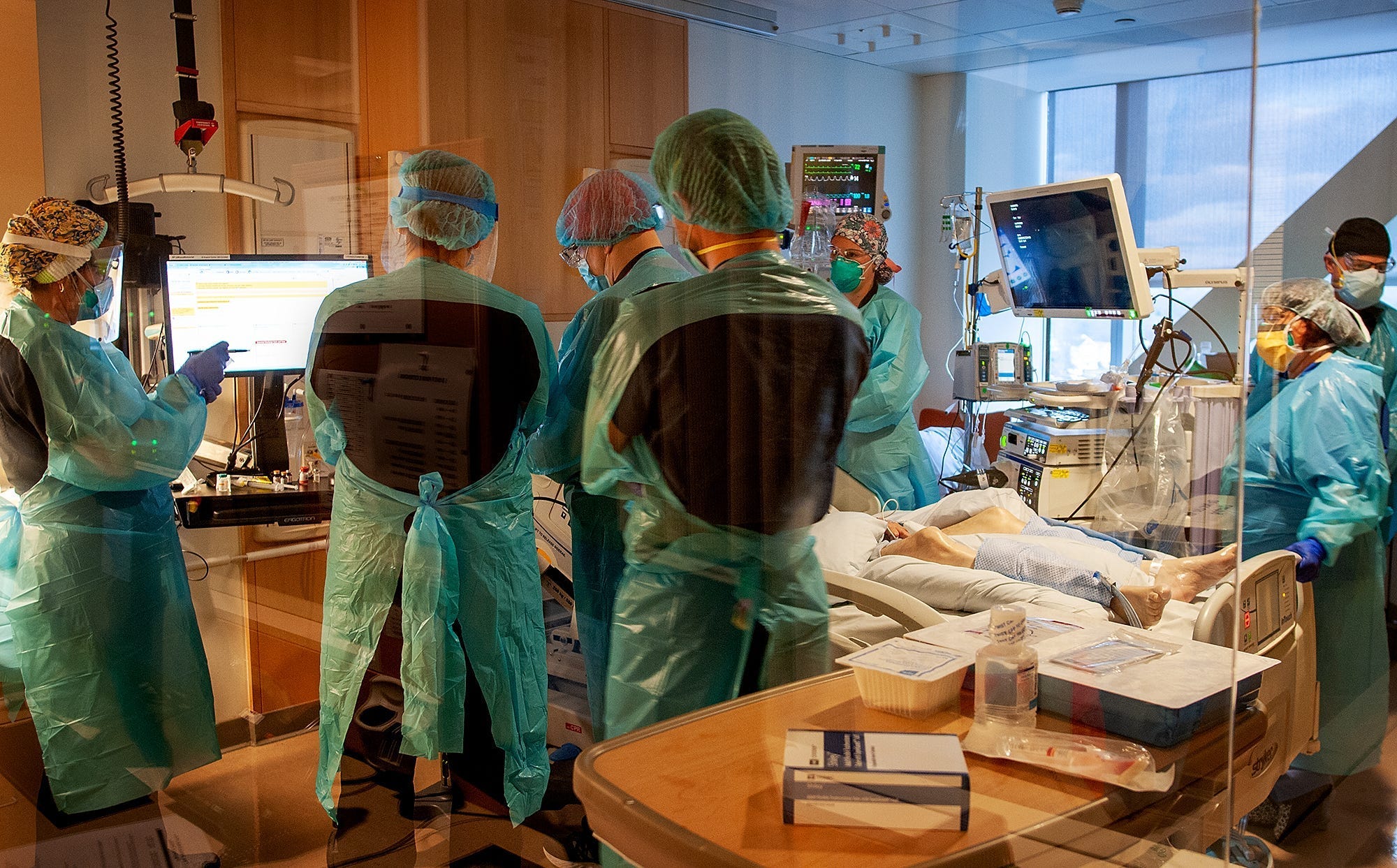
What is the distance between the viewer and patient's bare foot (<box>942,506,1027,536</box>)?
1.75 meters

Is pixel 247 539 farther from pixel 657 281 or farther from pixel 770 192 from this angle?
pixel 770 192

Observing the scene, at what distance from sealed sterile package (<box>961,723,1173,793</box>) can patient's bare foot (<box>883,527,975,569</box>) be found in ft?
2.26

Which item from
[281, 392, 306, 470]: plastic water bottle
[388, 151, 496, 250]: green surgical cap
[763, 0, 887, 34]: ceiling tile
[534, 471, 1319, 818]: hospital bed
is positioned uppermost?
[763, 0, 887, 34]: ceiling tile

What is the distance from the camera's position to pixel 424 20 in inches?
69.0

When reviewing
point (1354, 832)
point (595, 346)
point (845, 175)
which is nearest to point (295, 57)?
point (595, 346)

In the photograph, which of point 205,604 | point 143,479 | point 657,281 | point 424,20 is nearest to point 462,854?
point 205,604

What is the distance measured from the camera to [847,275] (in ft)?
5.32

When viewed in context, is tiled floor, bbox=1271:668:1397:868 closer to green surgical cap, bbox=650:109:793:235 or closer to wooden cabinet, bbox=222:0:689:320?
green surgical cap, bbox=650:109:793:235

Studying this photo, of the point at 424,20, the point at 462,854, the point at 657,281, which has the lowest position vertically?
the point at 462,854

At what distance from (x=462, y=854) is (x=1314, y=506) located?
159cm

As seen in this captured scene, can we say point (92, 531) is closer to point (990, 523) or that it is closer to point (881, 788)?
point (881, 788)

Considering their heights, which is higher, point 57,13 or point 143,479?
point 57,13

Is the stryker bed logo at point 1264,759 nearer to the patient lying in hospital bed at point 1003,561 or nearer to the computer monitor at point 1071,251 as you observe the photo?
the patient lying in hospital bed at point 1003,561

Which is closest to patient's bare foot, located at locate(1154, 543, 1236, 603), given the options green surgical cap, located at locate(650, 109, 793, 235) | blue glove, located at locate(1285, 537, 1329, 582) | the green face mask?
blue glove, located at locate(1285, 537, 1329, 582)
